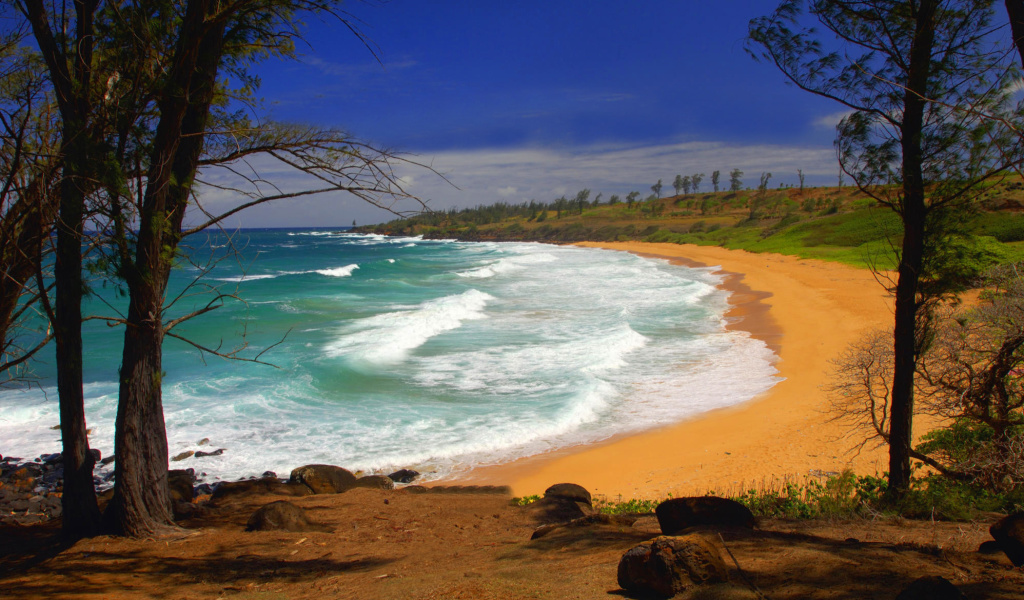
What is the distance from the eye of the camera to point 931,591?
279 cm

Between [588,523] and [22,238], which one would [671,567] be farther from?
[22,238]

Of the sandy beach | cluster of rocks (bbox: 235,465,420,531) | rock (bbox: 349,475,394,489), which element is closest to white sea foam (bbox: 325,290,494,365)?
cluster of rocks (bbox: 235,465,420,531)

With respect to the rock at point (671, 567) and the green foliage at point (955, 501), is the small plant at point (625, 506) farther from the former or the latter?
the rock at point (671, 567)

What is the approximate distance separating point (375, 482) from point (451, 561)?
3.88m

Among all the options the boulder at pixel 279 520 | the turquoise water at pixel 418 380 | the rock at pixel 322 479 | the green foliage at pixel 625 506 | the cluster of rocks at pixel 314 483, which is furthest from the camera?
the turquoise water at pixel 418 380

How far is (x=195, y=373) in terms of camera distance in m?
15.0

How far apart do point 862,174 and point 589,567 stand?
16.5 feet

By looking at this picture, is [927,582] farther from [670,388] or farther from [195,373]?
[195,373]

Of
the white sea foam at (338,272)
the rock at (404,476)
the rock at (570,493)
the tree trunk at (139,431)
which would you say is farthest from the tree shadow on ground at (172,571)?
the white sea foam at (338,272)

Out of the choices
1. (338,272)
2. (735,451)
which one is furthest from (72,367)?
(338,272)

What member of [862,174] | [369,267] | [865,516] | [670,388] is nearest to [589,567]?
[865,516]

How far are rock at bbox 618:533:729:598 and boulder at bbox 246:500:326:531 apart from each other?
13.2ft

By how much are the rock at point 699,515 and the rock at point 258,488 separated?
5327 mm

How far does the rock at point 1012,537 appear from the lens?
3.58 m
